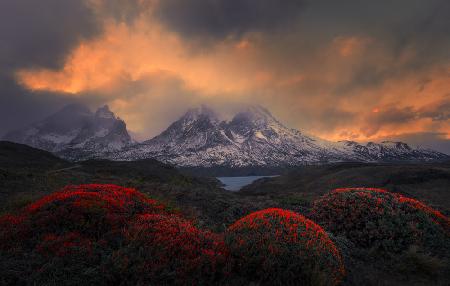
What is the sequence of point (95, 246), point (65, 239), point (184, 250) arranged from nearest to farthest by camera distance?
point (184, 250), point (95, 246), point (65, 239)

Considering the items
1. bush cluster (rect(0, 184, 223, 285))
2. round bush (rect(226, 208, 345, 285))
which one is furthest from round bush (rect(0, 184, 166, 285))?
round bush (rect(226, 208, 345, 285))

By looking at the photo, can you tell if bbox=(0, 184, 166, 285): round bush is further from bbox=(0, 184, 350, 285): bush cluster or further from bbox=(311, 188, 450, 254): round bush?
bbox=(311, 188, 450, 254): round bush

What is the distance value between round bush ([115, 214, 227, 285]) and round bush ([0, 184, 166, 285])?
446mm

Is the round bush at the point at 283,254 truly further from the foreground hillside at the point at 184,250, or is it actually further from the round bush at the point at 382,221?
the round bush at the point at 382,221

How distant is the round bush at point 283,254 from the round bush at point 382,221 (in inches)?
166

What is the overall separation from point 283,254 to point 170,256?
110 inches

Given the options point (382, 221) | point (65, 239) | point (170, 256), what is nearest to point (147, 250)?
point (170, 256)

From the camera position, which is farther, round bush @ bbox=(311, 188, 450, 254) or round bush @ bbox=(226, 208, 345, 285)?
round bush @ bbox=(311, 188, 450, 254)

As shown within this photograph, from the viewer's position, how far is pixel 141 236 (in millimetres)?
6746

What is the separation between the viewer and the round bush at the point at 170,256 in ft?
18.4

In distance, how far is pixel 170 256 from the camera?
6156mm

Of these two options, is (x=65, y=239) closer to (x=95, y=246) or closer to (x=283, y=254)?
(x=95, y=246)

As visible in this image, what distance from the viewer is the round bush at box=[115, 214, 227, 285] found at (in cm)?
561

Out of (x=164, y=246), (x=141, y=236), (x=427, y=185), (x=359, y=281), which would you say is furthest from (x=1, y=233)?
(x=427, y=185)
